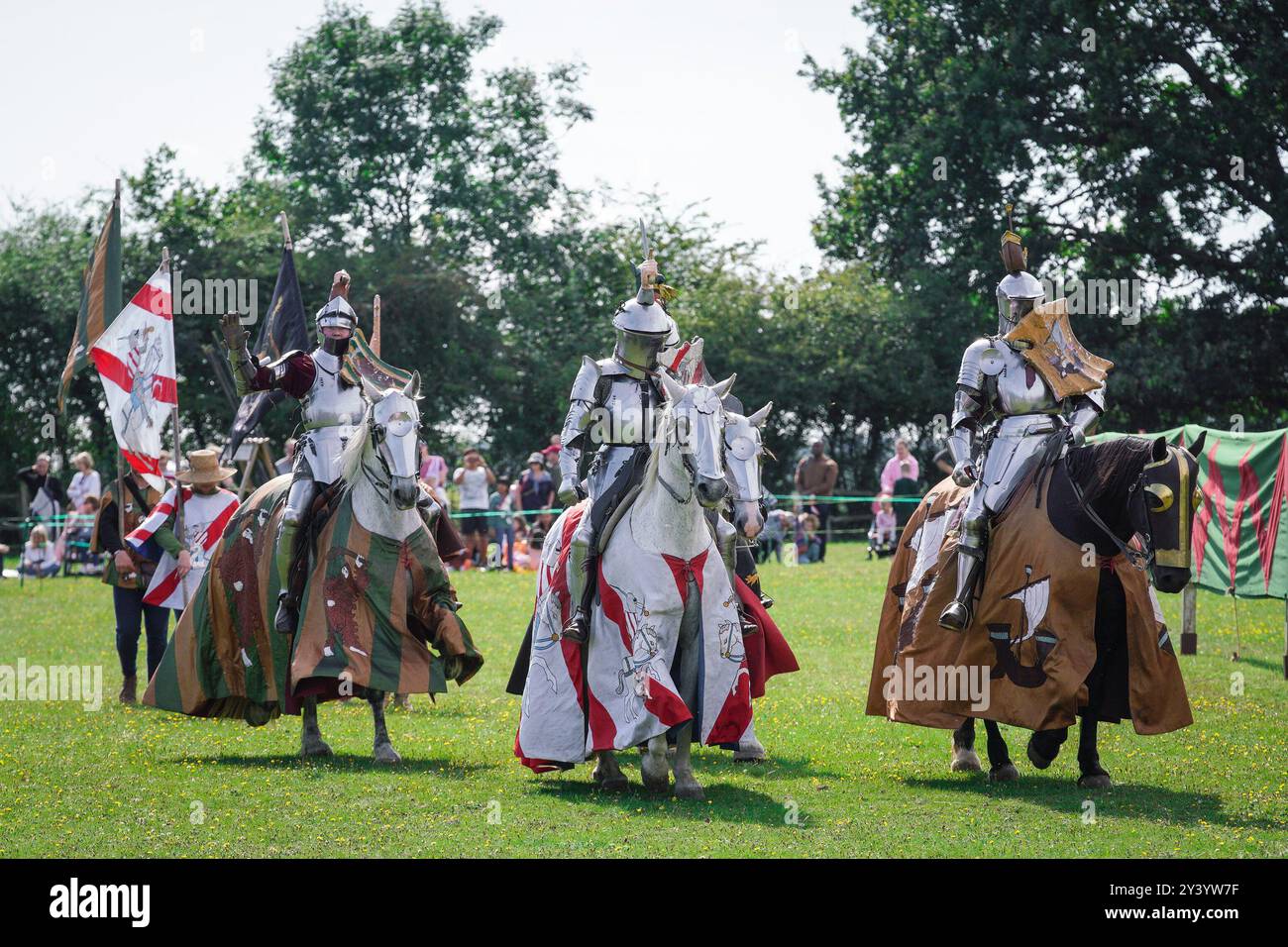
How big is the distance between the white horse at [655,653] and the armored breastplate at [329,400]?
282 centimetres

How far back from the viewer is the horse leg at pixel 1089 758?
10.5 m

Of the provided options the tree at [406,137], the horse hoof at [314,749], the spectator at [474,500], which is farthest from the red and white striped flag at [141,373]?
the tree at [406,137]

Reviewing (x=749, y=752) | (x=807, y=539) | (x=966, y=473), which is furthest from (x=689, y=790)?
(x=807, y=539)

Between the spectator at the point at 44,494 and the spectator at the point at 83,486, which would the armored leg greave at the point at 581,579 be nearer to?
the spectator at the point at 83,486

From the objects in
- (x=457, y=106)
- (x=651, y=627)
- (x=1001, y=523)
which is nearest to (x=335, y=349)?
(x=651, y=627)

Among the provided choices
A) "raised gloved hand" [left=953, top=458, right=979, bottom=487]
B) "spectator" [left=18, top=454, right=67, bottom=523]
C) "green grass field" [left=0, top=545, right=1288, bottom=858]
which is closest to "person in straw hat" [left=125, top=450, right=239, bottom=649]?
"green grass field" [left=0, top=545, right=1288, bottom=858]

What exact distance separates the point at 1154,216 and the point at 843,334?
9.06 metres

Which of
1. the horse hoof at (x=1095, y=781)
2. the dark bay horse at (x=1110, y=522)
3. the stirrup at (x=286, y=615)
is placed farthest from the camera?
the stirrup at (x=286, y=615)

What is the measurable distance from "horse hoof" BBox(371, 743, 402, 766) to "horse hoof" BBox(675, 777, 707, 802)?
249cm

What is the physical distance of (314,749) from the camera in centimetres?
1209

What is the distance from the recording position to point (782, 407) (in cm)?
4191

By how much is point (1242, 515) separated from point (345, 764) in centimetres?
1024

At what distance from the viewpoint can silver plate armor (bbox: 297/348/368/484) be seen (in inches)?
477

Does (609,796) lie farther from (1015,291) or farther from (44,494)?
(44,494)
